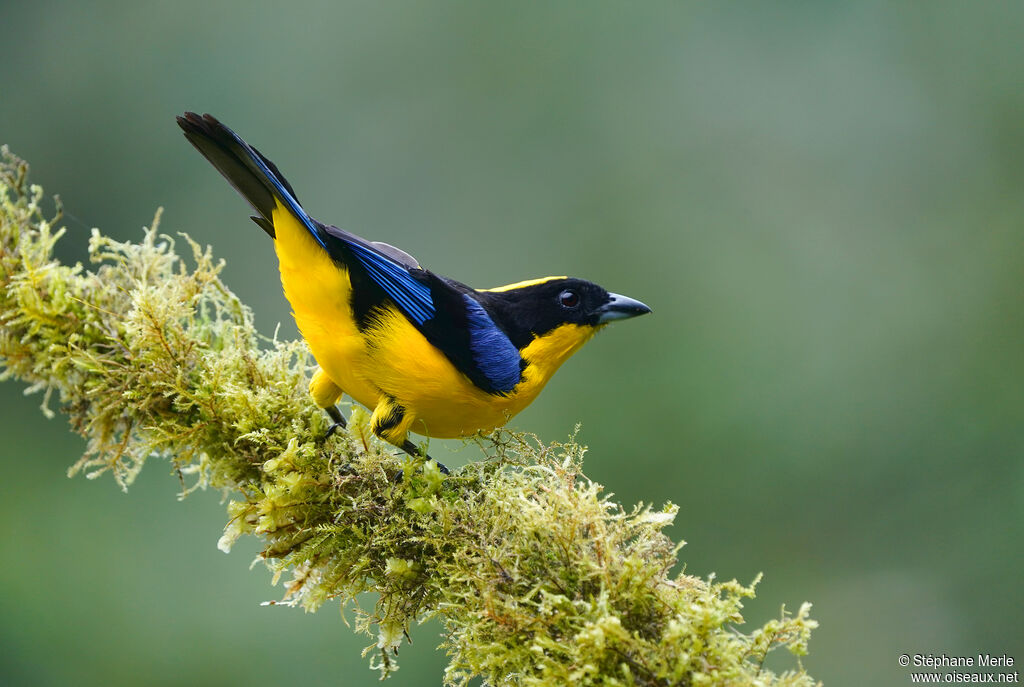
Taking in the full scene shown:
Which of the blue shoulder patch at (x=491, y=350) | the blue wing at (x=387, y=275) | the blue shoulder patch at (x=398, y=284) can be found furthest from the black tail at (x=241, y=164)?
the blue shoulder patch at (x=491, y=350)

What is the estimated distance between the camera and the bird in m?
2.72

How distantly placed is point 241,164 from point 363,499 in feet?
4.22

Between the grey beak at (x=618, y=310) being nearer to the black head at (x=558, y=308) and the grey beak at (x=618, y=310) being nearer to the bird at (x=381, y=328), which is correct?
the black head at (x=558, y=308)

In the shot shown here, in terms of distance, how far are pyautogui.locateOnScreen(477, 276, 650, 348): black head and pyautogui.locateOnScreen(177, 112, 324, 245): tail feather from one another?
78 centimetres

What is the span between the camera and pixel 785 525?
579 centimetres

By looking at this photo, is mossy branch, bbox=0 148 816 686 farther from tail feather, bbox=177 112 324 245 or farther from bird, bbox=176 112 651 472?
tail feather, bbox=177 112 324 245

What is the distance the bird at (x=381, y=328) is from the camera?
2721mm

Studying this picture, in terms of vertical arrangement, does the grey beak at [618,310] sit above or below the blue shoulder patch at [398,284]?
above

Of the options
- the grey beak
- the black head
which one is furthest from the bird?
the grey beak

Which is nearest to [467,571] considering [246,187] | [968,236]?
[246,187]

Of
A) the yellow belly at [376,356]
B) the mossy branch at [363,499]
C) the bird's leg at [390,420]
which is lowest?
the mossy branch at [363,499]

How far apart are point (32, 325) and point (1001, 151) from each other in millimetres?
7392

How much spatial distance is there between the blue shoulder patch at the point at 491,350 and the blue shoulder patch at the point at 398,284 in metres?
0.16

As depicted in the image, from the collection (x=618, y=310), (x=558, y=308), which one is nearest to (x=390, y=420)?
(x=558, y=308)
